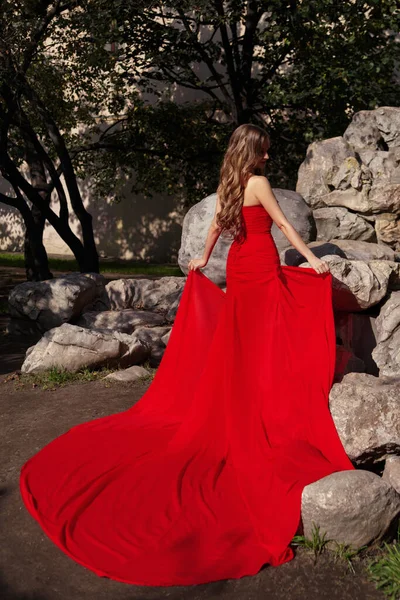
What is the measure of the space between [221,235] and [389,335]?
259 cm

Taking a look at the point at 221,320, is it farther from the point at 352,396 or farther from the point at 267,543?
the point at 267,543

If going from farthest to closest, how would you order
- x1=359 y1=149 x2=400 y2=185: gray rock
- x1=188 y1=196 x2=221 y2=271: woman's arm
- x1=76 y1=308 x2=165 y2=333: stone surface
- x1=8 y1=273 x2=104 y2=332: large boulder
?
x1=8 y1=273 x2=104 y2=332: large boulder
x1=76 y1=308 x2=165 y2=333: stone surface
x1=359 y1=149 x2=400 y2=185: gray rock
x1=188 y1=196 x2=221 y2=271: woman's arm

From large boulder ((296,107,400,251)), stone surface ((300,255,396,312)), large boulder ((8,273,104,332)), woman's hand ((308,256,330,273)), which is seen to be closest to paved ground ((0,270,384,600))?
woman's hand ((308,256,330,273))

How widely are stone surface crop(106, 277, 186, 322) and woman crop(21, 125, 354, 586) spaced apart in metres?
4.32

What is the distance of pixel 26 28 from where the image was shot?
12.3 metres

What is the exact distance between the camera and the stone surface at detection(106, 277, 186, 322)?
10.8 meters

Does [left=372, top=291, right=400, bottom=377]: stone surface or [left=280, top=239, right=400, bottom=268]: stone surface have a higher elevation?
[left=280, top=239, right=400, bottom=268]: stone surface

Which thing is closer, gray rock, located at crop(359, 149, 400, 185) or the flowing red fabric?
the flowing red fabric

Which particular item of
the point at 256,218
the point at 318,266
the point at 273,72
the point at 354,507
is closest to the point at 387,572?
the point at 354,507

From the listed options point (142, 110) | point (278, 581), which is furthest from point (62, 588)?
point (142, 110)

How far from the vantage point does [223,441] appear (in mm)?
5449

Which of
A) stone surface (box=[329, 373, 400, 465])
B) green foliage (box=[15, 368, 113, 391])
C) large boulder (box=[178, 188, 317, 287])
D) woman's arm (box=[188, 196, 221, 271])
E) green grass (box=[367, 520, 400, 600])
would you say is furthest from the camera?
large boulder (box=[178, 188, 317, 287])

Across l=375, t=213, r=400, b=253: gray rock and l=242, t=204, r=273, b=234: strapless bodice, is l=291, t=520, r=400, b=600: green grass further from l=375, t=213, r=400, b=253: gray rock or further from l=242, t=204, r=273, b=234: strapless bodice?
l=375, t=213, r=400, b=253: gray rock

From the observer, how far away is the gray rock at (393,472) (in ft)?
15.3
